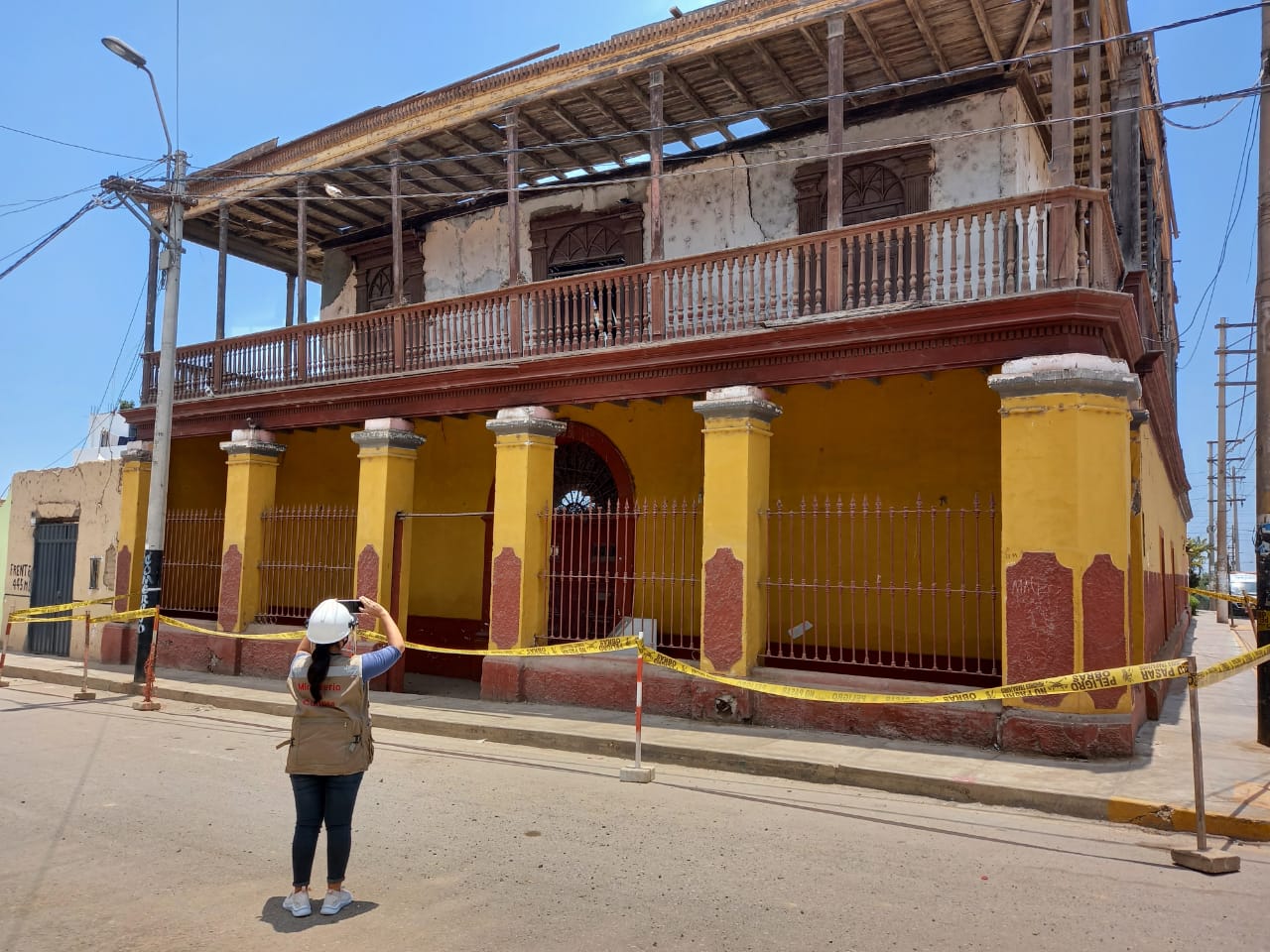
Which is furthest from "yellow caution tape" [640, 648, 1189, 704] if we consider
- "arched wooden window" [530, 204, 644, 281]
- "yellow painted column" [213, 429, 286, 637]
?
"yellow painted column" [213, 429, 286, 637]

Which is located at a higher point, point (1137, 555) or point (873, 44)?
point (873, 44)

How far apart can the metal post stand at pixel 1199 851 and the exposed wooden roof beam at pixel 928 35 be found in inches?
255

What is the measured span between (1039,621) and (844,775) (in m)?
2.10

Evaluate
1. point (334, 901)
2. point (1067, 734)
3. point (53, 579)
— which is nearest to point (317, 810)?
point (334, 901)

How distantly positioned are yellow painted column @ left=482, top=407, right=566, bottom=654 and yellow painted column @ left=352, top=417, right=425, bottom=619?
172 cm

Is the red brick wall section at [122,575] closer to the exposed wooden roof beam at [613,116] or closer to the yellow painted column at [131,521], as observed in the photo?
the yellow painted column at [131,521]

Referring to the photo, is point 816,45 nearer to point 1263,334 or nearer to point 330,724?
point 1263,334

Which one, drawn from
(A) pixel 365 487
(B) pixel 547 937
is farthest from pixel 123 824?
(A) pixel 365 487

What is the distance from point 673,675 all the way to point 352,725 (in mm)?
5791

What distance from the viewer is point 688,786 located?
274 inches

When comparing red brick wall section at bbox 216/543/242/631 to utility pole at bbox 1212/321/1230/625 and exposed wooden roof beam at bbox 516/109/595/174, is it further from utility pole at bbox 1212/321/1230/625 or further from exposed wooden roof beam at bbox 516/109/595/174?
utility pole at bbox 1212/321/1230/625

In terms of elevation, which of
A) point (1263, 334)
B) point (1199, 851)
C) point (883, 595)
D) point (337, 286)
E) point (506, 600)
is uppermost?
point (337, 286)

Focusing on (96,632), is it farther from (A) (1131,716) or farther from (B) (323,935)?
(A) (1131,716)

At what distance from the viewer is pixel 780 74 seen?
10680 mm
